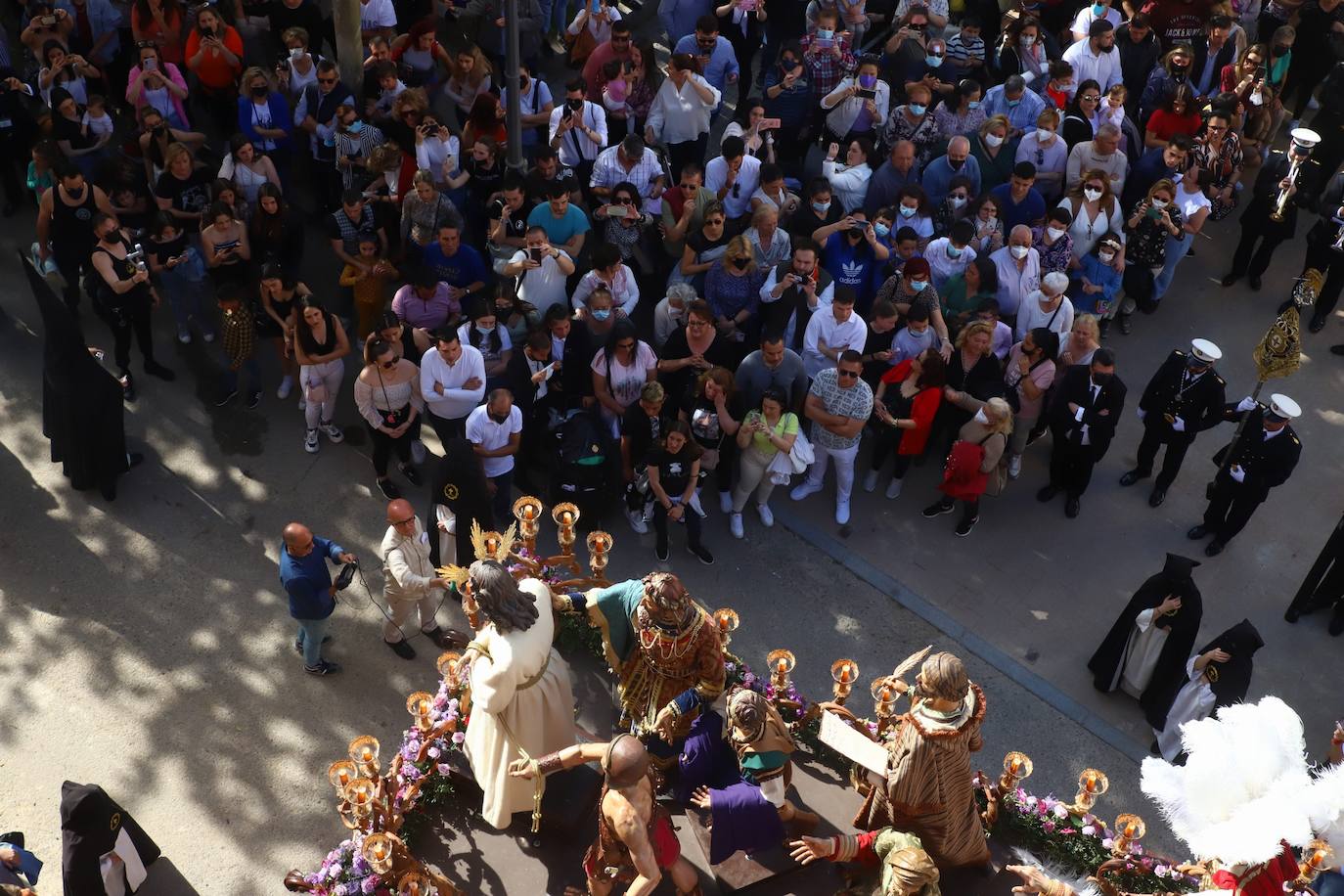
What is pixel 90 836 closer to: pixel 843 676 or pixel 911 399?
pixel 843 676

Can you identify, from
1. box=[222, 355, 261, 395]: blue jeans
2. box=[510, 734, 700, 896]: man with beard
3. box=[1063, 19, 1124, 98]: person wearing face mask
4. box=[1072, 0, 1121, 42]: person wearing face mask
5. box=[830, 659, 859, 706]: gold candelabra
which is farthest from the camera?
box=[1072, 0, 1121, 42]: person wearing face mask

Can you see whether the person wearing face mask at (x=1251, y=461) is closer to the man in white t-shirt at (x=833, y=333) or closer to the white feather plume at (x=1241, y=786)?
the man in white t-shirt at (x=833, y=333)

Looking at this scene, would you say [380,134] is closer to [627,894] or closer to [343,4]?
[343,4]

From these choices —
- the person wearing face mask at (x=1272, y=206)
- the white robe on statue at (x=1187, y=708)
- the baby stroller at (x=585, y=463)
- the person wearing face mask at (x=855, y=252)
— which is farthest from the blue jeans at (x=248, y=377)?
the person wearing face mask at (x=1272, y=206)

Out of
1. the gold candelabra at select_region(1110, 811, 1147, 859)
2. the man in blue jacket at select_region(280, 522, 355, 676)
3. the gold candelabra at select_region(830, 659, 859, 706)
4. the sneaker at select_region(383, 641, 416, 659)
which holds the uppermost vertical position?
the gold candelabra at select_region(830, 659, 859, 706)

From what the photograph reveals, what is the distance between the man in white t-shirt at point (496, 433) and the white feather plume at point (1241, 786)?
5110 mm

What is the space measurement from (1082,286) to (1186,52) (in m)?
3.08

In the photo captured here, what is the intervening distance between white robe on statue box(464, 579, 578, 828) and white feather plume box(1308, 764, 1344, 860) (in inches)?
154

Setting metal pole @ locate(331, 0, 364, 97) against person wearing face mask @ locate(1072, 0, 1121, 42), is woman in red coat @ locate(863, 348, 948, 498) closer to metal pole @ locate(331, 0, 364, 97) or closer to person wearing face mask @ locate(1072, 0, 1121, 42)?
person wearing face mask @ locate(1072, 0, 1121, 42)

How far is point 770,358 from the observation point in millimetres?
10516

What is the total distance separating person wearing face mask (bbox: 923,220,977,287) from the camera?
1134 cm

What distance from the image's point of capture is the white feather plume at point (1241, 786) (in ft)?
20.7

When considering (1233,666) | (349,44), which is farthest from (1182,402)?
(349,44)

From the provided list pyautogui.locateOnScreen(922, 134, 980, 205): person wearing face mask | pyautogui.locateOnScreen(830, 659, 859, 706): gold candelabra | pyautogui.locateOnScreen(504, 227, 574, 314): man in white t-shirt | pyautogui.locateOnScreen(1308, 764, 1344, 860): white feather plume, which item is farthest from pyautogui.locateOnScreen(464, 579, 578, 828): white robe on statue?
pyautogui.locateOnScreen(922, 134, 980, 205): person wearing face mask
